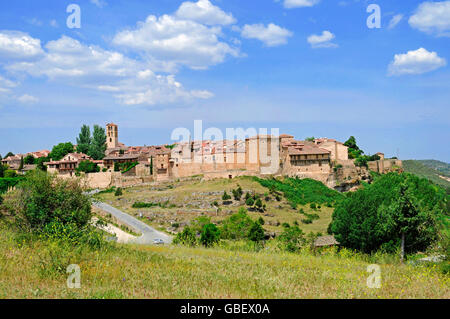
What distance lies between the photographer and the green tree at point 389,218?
18.2 metres

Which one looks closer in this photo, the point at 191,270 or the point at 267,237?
the point at 191,270

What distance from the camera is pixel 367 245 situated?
938 inches

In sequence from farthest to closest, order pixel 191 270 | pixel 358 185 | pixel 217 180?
pixel 358 185 → pixel 217 180 → pixel 191 270

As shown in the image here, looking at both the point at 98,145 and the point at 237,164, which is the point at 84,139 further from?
the point at 237,164

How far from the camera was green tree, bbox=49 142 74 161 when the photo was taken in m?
68.4

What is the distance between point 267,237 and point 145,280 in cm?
2641

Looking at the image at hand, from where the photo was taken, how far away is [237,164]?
56719mm

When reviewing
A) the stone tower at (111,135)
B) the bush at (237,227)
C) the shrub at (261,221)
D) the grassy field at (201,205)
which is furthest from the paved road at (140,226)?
the stone tower at (111,135)

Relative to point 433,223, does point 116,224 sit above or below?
Answer: below

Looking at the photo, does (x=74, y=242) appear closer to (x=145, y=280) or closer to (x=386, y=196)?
(x=145, y=280)

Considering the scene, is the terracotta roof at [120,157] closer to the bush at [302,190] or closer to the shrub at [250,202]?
the bush at [302,190]

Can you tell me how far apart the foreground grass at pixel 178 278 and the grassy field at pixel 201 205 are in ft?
87.3
